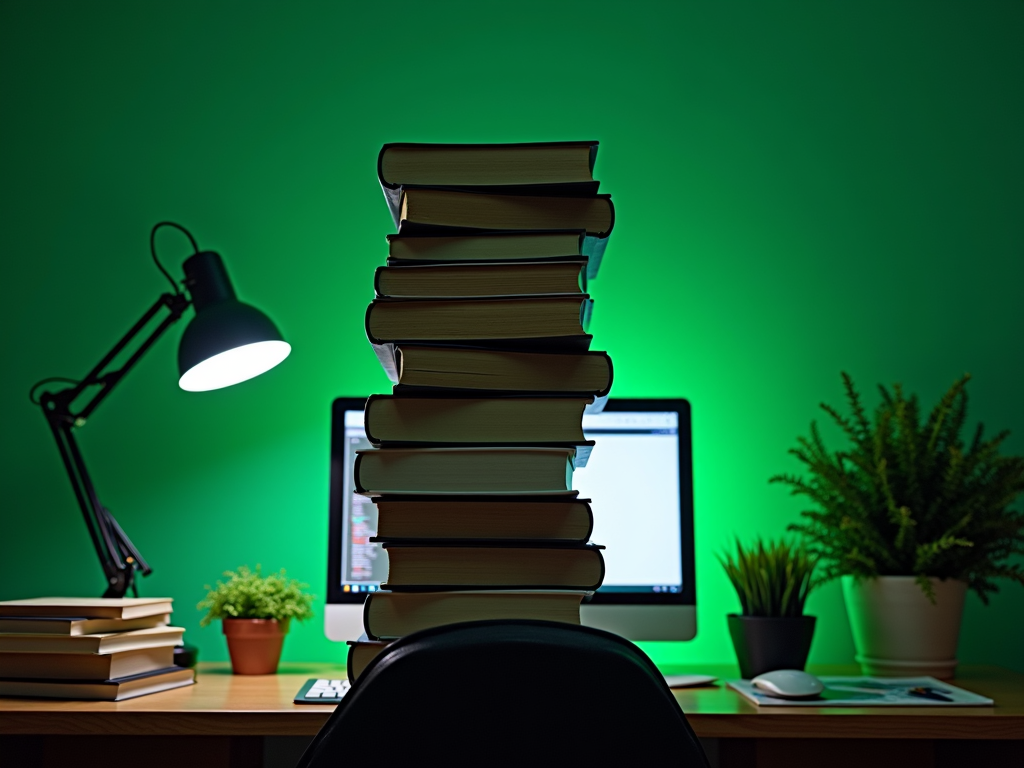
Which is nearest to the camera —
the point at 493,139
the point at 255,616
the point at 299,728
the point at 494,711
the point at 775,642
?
the point at 494,711

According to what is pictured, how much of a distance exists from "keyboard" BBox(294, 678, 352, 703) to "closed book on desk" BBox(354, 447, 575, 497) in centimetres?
37

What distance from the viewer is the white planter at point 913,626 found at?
1.43 meters

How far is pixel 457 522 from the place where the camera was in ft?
3.07

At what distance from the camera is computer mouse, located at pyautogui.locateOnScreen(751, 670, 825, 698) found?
122 cm

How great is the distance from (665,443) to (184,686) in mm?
850

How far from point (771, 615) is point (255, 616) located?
2.71ft

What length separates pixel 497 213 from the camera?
3.19 feet

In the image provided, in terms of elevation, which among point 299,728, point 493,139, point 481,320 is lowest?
point 299,728

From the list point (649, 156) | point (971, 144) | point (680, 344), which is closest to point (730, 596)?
point (680, 344)

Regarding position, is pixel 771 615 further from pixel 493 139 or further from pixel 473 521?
pixel 493 139

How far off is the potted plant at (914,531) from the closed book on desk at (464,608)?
2.42 feet

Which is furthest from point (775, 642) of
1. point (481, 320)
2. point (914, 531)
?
point (481, 320)

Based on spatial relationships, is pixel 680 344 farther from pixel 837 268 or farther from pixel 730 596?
pixel 730 596

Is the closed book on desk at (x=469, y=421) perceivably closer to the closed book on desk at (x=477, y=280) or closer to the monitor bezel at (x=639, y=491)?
the closed book on desk at (x=477, y=280)
